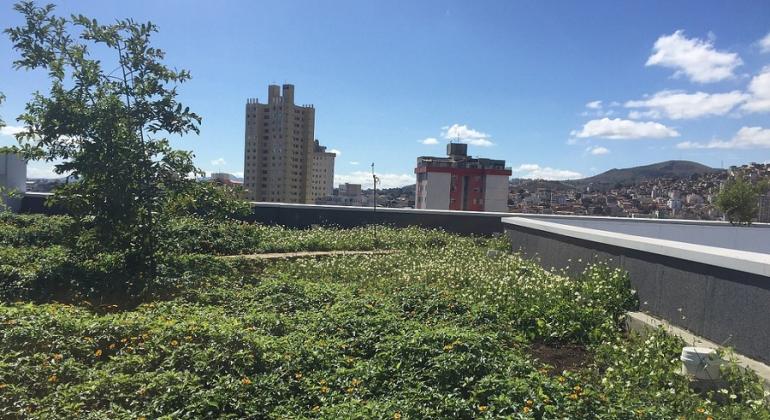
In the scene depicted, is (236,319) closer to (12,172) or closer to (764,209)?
(12,172)

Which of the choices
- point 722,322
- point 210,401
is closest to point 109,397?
point 210,401

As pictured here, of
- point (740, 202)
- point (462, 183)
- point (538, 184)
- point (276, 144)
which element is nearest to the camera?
point (740, 202)

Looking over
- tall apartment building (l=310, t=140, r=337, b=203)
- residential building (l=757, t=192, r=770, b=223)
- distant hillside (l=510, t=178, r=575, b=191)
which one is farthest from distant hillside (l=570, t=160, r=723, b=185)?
residential building (l=757, t=192, r=770, b=223)

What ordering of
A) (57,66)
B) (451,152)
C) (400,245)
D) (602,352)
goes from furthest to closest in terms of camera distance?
1. (451,152)
2. (400,245)
3. (57,66)
4. (602,352)

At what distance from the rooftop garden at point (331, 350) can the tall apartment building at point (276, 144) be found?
4280cm

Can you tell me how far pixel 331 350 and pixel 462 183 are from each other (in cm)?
5783

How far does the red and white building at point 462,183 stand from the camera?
5934 centimetres

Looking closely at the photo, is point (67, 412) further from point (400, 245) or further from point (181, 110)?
point (400, 245)

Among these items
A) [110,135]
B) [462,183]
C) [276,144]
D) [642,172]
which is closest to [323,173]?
[462,183]

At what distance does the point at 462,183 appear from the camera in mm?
61281

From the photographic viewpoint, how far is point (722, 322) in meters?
4.66

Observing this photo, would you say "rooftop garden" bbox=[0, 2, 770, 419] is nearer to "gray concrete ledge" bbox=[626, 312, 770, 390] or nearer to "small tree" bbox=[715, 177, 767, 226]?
"gray concrete ledge" bbox=[626, 312, 770, 390]

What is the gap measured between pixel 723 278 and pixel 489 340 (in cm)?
221

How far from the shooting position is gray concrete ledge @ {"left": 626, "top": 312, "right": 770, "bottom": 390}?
13.1ft
